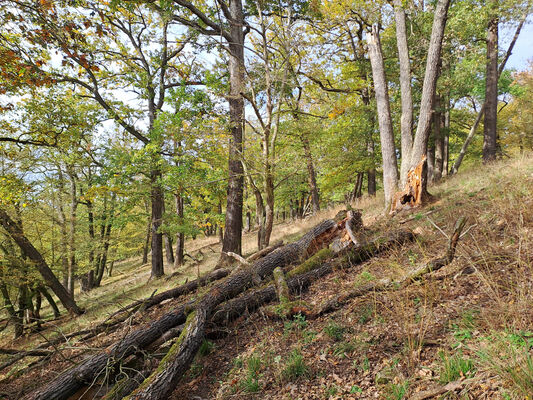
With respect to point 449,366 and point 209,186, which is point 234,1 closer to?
point 209,186

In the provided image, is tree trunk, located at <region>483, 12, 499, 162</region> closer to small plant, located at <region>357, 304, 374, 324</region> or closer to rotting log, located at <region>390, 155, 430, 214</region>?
rotting log, located at <region>390, 155, 430, 214</region>

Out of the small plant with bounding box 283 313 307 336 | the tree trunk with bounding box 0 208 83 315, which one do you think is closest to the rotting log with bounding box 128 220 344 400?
the small plant with bounding box 283 313 307 336

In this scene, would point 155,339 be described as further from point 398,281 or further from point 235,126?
point 235,126

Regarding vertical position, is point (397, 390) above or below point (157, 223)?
below

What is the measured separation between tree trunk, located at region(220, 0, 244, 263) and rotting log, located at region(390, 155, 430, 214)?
190 inches

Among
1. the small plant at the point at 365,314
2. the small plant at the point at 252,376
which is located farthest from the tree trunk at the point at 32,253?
the small plant at the point at 365,314

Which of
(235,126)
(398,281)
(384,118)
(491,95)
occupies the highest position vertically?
(491,95)

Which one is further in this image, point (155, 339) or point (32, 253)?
point (32, 253)

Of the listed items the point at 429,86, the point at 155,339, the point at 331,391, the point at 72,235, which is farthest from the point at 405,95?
the point at 72,235

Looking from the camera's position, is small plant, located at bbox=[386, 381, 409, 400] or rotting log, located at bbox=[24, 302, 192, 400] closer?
small plant, located at bbox=[386, 381, 409, 400]

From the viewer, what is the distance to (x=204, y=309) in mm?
4078

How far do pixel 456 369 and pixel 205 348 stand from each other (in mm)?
3141

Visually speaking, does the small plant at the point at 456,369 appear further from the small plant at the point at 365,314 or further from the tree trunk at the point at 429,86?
the tree trunk at the point at 429,86

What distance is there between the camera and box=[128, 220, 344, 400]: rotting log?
2.77 metres
